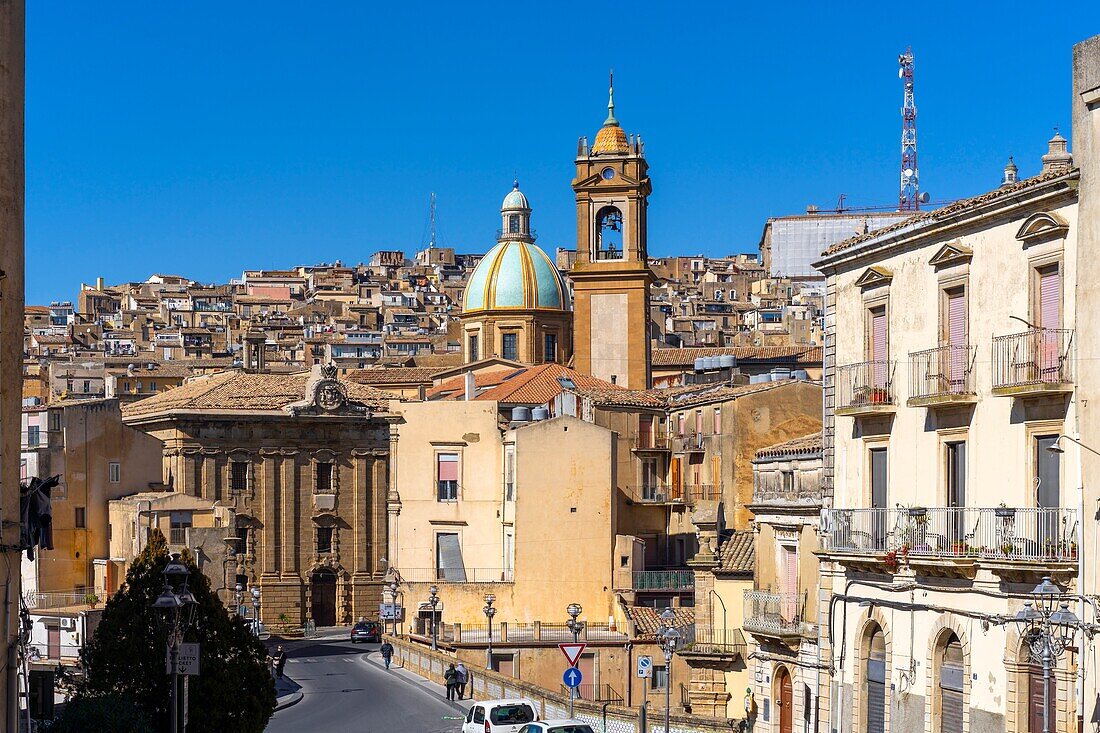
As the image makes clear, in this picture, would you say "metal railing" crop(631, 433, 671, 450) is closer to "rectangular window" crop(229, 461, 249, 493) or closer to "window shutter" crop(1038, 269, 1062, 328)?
"rectangular window" crop(229, 461, 249, 493)

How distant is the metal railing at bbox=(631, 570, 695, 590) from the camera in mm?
65562

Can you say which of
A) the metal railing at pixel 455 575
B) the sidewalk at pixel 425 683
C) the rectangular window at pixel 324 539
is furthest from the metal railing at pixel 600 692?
the rectangular window at pixel 324 539

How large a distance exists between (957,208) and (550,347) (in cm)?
6087

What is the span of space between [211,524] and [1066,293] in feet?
167

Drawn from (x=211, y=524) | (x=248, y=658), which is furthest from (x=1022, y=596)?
(x=211, y=524)

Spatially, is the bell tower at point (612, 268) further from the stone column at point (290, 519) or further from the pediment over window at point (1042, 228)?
the pediment over window at point (1042, 228)

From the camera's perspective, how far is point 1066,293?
30031 mm

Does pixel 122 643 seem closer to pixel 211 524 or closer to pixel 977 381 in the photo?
pixel 977 381

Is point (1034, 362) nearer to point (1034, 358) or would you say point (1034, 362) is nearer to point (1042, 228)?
point (1034, 358)

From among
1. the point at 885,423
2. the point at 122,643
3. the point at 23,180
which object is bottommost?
the point at 122,643

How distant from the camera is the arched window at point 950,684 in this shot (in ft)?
108

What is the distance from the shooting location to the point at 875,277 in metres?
36.1

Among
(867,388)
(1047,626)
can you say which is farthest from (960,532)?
(1047,626)

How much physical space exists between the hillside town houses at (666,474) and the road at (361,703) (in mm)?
1570
